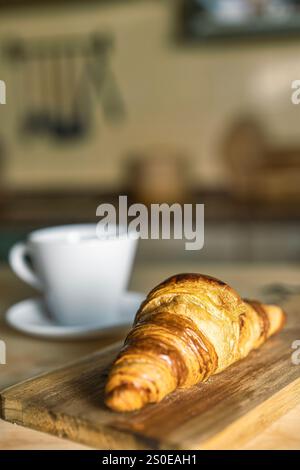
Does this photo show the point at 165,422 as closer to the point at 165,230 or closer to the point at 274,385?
the point at 274,385

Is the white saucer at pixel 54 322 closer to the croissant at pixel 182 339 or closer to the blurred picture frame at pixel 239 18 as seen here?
the croissant at pixel 182 339

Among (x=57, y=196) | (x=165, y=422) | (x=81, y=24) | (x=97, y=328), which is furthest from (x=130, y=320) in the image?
(x=81, y=24)

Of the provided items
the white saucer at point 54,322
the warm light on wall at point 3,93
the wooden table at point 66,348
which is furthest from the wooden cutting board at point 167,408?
the warm light on wall at point 3,93

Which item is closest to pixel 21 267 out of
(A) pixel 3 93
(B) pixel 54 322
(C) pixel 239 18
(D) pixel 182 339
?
(B) pixel 54 322

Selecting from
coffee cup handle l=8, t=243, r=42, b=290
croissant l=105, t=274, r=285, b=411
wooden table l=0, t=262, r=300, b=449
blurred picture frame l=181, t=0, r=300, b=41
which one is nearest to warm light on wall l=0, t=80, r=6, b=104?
blurred picture frame l=181, t=0, r=300, b=41

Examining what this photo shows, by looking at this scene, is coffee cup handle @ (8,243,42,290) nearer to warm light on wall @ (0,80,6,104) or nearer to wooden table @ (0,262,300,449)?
wooden table @ (0,262,300,449)
